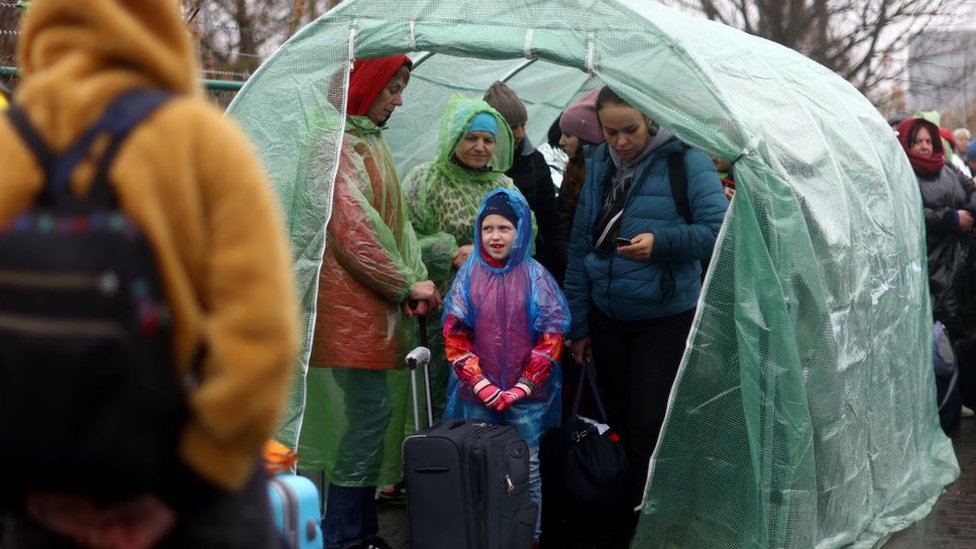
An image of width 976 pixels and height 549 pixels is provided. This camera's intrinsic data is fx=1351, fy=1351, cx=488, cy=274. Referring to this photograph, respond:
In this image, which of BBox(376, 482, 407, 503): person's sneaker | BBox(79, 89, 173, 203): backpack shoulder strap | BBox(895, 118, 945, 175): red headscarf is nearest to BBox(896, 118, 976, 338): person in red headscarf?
BBox(895, 118, 945, 175): red headscarf

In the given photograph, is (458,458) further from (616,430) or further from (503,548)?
(616,430)

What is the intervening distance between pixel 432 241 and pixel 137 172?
4.58 m

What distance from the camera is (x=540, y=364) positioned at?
5.98 m

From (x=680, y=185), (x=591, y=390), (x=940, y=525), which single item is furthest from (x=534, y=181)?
(x=940, y=525)

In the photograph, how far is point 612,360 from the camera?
20.6ft

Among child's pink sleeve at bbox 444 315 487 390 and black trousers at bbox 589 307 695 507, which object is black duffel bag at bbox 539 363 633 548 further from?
child's pink sleeve at bbox 444 315 487 390

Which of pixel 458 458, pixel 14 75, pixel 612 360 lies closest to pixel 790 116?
pixel 612 360

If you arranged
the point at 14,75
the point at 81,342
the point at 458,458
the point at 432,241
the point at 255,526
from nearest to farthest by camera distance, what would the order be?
the point at 81,342 < the point at 255,526 < the point at 458,458 < the point at 432,241 < the point at 14,75

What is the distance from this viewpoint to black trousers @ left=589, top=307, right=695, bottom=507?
6094mm

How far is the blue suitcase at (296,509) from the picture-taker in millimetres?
3766

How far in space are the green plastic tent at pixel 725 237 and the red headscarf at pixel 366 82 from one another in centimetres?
20

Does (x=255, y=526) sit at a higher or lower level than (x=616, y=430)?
higher

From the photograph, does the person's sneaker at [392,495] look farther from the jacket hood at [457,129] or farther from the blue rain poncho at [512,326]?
the jacket hood at [457,129]

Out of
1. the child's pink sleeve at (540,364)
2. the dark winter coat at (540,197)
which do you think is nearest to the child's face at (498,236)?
the child's pink sleeve at (540,364)
